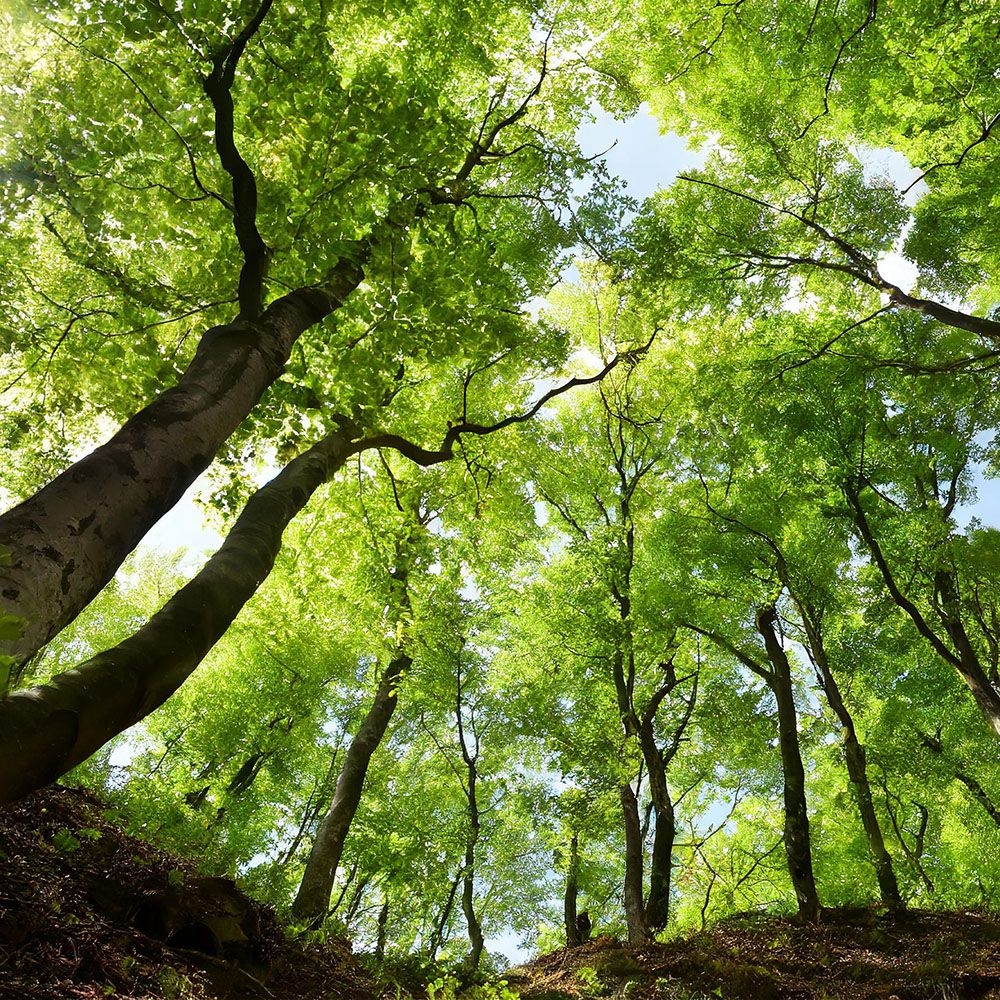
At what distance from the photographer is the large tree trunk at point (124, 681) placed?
1.74m

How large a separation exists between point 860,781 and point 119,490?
13.1 metres

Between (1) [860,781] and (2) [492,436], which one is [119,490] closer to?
(2) [492,436]

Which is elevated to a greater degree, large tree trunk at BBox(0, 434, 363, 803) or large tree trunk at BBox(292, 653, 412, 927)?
large tree trunk at BBox(292, 653, 412, 927)

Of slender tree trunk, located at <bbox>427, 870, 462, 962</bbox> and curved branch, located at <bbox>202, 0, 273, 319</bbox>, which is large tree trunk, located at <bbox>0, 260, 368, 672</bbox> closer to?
curved branch, located at <bbox>202, 0, 273, 319</bbox>

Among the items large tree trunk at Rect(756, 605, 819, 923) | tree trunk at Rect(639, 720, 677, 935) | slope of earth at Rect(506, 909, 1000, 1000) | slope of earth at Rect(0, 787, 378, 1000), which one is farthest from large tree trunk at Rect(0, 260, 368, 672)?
large tree trunk at Rect(756, 605, 819, 923)

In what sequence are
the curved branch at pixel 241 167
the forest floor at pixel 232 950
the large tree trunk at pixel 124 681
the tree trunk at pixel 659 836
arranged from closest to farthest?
the large tree trunk at pixel 124 681, the forest floor at pixel 232 950, the curved branch at pixel 241 167, the tree trunk at pixel 659 836

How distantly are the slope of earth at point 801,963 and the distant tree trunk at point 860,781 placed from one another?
60 cm

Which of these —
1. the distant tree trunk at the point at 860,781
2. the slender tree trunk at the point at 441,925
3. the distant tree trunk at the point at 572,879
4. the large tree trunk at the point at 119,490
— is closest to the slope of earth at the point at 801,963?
the distant tree trunk at the point at 860,781

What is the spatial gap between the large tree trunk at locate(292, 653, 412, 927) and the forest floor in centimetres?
120

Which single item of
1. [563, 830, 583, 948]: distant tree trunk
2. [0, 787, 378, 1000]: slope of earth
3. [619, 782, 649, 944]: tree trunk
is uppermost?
[563, 830, 583, 948]: distant tree trunk

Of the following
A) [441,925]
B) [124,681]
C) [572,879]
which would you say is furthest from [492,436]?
[572,879]

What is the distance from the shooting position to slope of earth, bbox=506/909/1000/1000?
20.6 ft

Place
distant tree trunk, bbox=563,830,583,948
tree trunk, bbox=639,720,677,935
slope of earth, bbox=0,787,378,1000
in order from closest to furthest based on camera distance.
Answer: slope of earth, bbox=0,787,378,1000, tree trunk, bbox=639,720,677,935, distant tree trunk, bbox=563,830,583,948

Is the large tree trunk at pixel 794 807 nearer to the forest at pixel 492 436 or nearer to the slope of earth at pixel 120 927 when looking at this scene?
the forest at pixel 492 436
